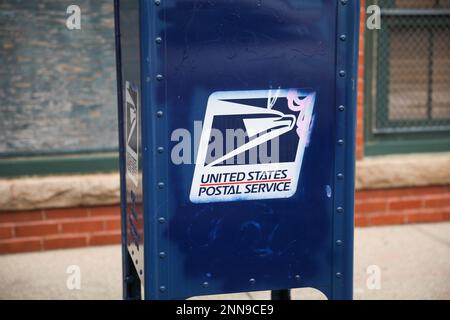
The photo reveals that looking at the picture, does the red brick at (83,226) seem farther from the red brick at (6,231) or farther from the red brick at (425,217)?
the red brick at (425,217)

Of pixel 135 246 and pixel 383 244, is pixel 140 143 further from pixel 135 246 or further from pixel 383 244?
pixel 383 244

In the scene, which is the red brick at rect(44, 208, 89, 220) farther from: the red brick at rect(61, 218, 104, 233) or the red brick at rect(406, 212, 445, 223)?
the red brick at rect(406, 212, 445, 223)

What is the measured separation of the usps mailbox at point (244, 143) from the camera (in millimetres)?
2420

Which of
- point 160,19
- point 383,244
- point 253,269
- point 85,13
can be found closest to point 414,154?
point 383,244

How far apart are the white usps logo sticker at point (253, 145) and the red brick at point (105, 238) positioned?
2921 millimetres

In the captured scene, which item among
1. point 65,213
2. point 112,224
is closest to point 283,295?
point 112,224

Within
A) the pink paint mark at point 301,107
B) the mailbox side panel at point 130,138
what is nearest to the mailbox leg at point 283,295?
the mailbox side panel at point 130,138

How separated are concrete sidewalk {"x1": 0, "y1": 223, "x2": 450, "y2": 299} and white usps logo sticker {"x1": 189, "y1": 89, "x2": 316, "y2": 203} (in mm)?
2001

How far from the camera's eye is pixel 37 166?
512cm

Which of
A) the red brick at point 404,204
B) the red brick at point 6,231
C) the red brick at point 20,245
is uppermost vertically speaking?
the red brick at point 404,204

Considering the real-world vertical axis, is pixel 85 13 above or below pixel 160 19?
above
